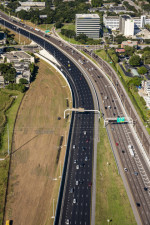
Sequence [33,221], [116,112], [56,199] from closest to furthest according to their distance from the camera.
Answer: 1. [33,221]
2. [56,199]
3. [116,112]

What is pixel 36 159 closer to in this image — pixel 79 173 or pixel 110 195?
pixel 79 173

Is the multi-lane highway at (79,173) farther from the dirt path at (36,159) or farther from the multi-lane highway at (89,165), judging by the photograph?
the dirt path at (36,159)

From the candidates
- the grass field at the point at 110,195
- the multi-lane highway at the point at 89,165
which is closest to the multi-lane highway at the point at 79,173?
the multi-lane highway at the point at 89,165

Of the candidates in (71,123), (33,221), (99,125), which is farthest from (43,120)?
(33,221)

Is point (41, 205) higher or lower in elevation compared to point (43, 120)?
lower

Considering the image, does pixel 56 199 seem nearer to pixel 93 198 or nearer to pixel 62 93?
pixel 93 198

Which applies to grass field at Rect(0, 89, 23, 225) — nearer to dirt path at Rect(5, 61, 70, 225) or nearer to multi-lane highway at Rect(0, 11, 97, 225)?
dirt path at Rect(5, 61, 70, 225)

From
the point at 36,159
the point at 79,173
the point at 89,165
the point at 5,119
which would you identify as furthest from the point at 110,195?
the point at 5,119
